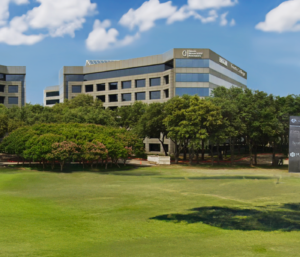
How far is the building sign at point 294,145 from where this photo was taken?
141 feet

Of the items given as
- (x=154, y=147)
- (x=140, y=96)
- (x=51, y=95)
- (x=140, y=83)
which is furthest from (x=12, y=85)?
(x=154, y=147)

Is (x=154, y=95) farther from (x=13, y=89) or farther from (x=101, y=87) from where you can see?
(x=13, y=89)

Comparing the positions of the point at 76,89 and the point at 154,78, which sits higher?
the point at 154,78

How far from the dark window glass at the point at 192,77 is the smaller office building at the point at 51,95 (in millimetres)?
84591

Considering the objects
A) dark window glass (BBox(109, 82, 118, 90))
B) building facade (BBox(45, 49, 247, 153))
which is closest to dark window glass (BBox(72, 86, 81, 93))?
building facade (BBox(45, 49, 247, 153))

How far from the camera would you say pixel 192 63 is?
79.2 metres

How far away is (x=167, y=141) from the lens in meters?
80.7

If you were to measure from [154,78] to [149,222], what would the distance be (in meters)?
72.0

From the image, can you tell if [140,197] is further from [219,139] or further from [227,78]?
[227,78]

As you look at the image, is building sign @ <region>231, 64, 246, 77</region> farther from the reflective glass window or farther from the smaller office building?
the smaller office building

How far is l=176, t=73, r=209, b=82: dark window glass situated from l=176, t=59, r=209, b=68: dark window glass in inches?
85.4

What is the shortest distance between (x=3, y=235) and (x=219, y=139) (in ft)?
137

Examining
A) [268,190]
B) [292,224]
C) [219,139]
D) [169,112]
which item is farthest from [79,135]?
[292,224]

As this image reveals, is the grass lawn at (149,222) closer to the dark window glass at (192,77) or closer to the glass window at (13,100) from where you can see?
the dark window glass at (192,77)
